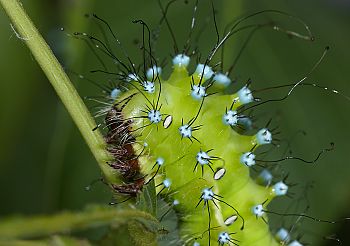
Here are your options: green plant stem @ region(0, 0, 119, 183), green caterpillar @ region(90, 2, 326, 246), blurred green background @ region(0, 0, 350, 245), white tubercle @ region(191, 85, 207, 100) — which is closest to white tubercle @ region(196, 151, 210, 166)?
green caterpillar @ region(90, 2, 326, 246)

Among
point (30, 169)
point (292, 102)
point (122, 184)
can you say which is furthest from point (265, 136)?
point (30, 169)

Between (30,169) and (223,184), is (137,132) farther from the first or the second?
(30,169)

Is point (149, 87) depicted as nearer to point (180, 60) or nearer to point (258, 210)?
point (180, 60)

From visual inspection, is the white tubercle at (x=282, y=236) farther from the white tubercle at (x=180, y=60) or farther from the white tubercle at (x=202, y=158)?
the white tubercle at (x=180, y=60)

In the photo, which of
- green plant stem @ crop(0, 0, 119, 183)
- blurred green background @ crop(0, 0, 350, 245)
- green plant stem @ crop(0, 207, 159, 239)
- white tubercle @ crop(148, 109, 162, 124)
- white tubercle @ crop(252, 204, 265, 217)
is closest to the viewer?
green plant stem @ crop(0, 207, 159, 239)

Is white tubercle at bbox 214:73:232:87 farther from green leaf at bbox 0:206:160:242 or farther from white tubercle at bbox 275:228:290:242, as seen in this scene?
green leaf at bbox 0:206:160:242
